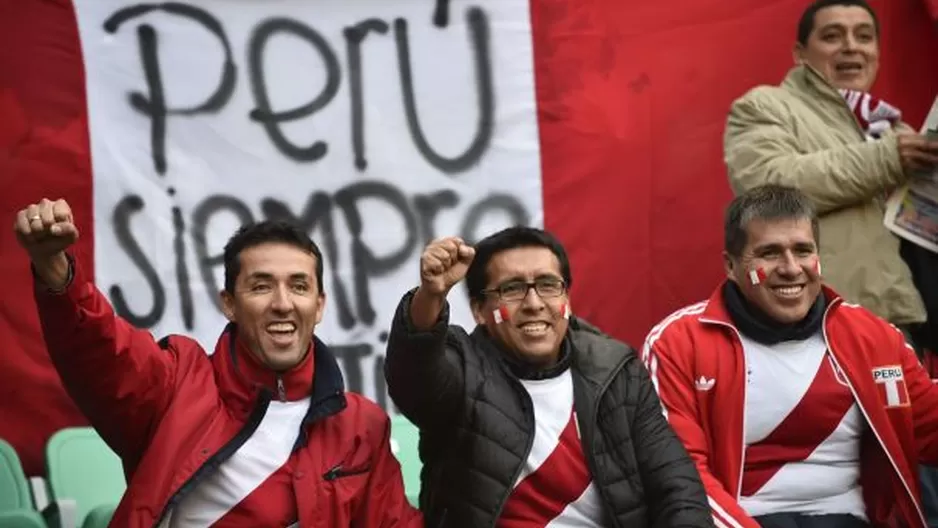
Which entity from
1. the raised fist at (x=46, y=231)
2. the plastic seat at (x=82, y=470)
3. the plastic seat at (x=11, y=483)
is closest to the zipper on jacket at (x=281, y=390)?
the raised fist at (x=46, y=231)

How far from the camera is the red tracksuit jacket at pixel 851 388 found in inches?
176

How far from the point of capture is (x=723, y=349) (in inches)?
179

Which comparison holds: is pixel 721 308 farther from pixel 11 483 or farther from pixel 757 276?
pixel 11 483

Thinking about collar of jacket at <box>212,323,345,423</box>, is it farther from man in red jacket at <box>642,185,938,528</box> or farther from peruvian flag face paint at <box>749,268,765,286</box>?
peruvian flag face paint at <box>749,268,765,286</box>

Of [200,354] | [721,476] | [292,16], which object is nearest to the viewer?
→ [200,354]

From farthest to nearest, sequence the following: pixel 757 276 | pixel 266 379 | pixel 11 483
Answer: pixel 11 483, pixel 757 276, pixel 266 379

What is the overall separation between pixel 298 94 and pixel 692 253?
1.59m

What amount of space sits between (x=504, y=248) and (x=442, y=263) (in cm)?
52

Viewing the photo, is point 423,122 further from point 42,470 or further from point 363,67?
point 42,470

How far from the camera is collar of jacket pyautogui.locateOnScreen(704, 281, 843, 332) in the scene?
4574 mm

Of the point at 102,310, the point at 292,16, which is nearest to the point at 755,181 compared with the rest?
the point at 292,16

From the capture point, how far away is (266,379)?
4.00 metres

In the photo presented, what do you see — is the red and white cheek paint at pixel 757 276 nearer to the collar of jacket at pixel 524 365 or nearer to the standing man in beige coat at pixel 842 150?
the collar of jacket at pixel 524 365

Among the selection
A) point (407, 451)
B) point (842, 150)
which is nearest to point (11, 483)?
point (407, 451)
